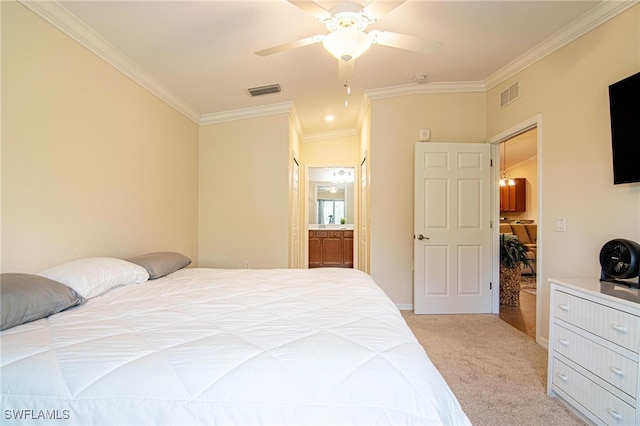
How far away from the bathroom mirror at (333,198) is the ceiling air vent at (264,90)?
3.69m

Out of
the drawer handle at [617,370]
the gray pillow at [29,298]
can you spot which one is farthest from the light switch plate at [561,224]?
the gray pillow at [29,298]

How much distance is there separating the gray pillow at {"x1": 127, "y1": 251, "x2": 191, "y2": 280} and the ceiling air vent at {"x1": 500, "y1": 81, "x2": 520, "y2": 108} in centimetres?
368

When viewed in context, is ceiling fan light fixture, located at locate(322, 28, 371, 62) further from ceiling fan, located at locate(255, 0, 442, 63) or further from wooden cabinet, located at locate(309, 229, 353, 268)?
wooden cabinet, located at locate(309, 229, 353, 268)

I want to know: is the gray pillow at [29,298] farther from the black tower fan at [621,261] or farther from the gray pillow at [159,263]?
the black tower fan at [621,261]

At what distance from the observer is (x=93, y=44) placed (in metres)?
2.14

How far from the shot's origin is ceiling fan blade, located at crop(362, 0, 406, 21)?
1531 mm

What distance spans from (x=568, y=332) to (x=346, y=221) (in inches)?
216

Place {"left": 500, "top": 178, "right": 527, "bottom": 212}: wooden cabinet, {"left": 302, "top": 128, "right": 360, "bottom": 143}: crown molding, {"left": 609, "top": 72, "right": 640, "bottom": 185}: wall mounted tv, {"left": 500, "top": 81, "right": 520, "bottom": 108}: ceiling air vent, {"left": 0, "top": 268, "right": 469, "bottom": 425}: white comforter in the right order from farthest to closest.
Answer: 1. {"left": 500, "top": 178, "right": 527, "bottom": 212}: wooden cabinet
2. {"left": 302, "top": 128, "right": 360, "bottom": 143}: crown molding
3. {"left": 500, "top": 81, "right": 520, "bottom": 108}: ceiling air vent
4. {"left": 609, "top": 72, "right": 640, "bottom": 185}: wall mounted tv
5. {"left": 0, "top": 268, "right": 469, "bottom": 425}: white comforter

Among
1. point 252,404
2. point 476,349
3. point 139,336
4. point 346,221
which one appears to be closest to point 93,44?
point 139,336

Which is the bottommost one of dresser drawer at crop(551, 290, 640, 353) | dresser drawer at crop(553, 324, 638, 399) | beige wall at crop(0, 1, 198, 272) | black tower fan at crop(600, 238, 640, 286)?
dresser drawer at crop(553, 324, 638, 399)

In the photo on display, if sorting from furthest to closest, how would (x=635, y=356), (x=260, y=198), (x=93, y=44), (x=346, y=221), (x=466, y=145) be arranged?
(x=346, y=221), (x=260, y=198), (x=466, y=145), (x=93, y=44), (x=635, y=356)

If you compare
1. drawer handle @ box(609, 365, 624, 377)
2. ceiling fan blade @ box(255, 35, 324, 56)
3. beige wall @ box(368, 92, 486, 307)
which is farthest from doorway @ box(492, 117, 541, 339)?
ceiling fan blade @ box(255, 35, 324, 56)

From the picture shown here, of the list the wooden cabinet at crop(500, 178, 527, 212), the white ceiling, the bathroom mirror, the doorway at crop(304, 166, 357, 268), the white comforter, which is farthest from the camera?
the wooden cabinet at crop(500, 178, 527, 212)

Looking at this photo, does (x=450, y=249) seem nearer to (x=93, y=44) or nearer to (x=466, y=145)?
(x=466, y=145)
